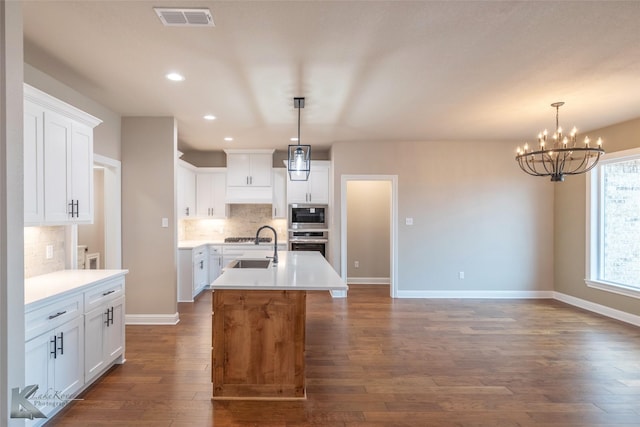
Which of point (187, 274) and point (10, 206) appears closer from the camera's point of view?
point (10, 206)

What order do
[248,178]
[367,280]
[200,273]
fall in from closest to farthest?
[200,273], [248,178], [367,280]

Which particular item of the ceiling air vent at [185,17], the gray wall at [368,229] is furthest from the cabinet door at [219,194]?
the ceiling air vent at [185,17]

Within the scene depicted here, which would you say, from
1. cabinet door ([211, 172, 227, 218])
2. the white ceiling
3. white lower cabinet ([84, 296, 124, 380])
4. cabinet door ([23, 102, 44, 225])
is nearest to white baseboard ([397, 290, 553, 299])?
the white ceiling

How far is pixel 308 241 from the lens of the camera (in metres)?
6.20

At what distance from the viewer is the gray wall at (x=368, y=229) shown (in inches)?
278

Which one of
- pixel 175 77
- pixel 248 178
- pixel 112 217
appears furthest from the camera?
pixel 248 178

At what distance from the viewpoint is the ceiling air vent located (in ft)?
6.73

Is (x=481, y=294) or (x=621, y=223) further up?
(x=621, y=223)

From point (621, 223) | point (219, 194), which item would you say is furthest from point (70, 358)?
point (621, 223)

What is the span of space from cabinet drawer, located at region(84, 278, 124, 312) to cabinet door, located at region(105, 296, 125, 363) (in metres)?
0.07

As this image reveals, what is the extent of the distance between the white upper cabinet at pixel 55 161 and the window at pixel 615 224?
6305mm

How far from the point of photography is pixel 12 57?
1439mm

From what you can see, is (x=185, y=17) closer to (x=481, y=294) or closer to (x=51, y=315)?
(x=51, y=315)

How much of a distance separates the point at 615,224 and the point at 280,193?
209 inches
